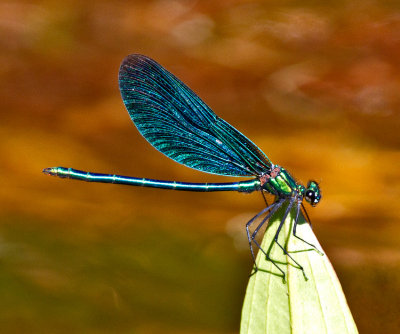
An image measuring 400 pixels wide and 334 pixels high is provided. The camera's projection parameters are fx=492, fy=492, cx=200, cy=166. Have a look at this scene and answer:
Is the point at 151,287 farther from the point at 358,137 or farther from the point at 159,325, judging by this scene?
the point at 358,137

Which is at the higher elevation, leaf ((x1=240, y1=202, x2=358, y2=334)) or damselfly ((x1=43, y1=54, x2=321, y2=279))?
damselfly ((x1=43, y1=54, x2=321, y2=279))

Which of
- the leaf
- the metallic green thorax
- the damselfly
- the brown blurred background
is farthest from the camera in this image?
the brown blurred background

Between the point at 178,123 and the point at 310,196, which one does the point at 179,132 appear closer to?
the point at 178,123

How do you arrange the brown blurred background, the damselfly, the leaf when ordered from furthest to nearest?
the brown blurred background
the damselfly
the leaf

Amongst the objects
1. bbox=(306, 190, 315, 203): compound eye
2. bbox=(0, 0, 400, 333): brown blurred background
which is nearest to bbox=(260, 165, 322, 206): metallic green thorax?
bbox=(306, 190, 315, 203): compound eye

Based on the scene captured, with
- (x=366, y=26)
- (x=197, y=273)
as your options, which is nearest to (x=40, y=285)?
(x=197, y=273)

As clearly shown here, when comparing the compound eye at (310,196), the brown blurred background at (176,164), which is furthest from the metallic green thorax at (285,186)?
the brown blurred background at (176,164)

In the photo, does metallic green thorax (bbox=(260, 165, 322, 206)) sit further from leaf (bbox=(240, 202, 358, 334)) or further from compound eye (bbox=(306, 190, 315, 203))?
leaf (bbox=(240, 202, 358, 334))
